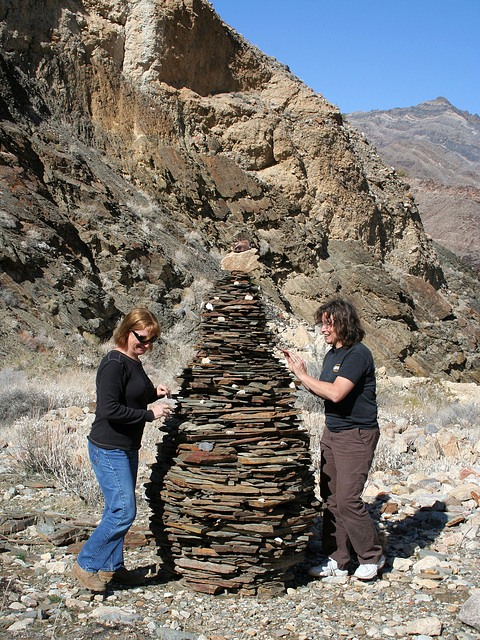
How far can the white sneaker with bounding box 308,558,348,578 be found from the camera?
3822mm

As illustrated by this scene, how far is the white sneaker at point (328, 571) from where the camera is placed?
382 centimetres

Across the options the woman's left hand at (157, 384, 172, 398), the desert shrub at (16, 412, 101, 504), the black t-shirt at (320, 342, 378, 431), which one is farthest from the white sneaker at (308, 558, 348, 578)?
the desert shrub at (16, 412, 101, 504)

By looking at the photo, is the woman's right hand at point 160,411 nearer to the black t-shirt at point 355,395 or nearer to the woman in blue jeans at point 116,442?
the woman in blue jeans at point 116,442

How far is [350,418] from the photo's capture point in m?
3.71

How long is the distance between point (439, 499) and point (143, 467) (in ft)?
9.58

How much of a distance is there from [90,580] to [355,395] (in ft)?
6.24

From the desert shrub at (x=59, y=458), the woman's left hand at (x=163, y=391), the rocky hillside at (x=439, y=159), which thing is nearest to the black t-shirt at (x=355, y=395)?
the woman's left hand at (x=163, y=391)

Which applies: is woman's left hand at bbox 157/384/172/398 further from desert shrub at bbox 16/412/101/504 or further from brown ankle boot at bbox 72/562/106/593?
desert shrub at bbox 16/412/101/504

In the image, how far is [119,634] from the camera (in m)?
2.92

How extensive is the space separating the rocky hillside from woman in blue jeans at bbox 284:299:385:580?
39.8 m

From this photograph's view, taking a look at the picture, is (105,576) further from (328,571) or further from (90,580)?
(328,571)

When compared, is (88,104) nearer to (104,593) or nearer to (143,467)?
(143,467)

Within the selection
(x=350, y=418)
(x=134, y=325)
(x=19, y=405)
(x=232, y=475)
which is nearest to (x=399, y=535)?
(x=350, y=418)

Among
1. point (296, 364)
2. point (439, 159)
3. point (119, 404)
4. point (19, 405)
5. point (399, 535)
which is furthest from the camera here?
point (439, 159)
